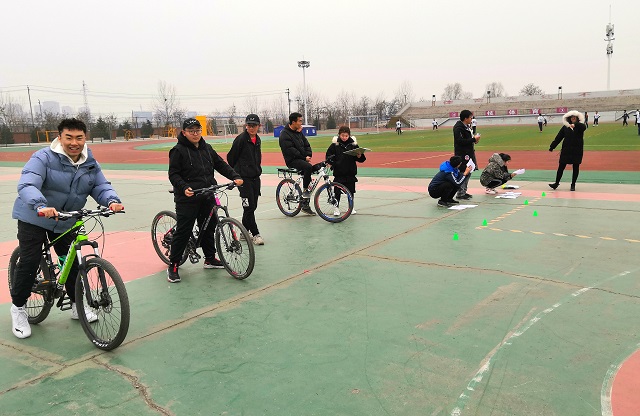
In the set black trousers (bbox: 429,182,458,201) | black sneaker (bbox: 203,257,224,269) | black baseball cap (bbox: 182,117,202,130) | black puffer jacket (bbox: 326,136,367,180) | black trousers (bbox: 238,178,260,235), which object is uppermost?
black baseball cap (bbox: 182,117,202,130)

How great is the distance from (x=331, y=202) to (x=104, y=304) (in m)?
5.25

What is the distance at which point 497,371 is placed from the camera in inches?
134

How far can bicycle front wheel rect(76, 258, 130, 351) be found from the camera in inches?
152

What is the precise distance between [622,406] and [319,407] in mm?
1811

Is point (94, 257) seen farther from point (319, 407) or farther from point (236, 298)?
point (319, 407)

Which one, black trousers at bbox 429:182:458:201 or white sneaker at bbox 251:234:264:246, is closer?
white sneaker at bbox 251:234:264:246

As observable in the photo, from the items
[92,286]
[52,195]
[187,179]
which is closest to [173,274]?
[187,179]

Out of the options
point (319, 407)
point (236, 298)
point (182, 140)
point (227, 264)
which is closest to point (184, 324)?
point (236, 298)

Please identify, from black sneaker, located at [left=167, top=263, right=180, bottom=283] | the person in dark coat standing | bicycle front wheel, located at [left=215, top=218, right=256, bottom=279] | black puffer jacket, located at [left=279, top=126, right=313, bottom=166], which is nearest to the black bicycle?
bicycle front wheel, located at [left=215, top=218, right=256, bottom=279]

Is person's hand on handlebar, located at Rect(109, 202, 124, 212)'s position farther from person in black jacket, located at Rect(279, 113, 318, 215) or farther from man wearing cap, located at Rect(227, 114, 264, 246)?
person in black jacket, located at Rect(279, 113, 318, 215)

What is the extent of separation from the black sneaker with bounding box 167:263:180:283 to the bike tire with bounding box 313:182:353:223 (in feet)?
11.6

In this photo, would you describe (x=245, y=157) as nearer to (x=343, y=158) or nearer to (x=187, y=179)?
(x=187, y=179)

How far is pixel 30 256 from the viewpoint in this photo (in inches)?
162

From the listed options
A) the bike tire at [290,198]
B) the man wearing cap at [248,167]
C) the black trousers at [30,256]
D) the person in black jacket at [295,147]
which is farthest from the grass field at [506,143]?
the black trousers at [30,256]
